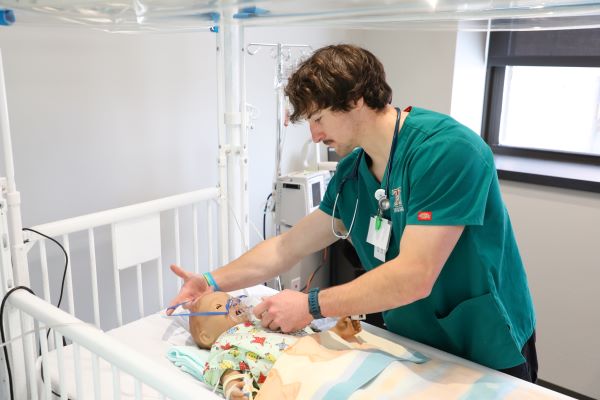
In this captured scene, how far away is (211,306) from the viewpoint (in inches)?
67.6

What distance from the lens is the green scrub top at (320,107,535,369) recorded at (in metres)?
1.27

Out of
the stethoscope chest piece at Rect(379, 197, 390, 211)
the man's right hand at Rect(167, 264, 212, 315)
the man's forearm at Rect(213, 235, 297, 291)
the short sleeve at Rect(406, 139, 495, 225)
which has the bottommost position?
the man's right hand at Rect(167, 264, 212, 315)

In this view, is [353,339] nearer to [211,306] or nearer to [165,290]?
[211,306]

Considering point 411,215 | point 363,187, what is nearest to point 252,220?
point 363,187

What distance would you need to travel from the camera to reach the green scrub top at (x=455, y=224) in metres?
1.27

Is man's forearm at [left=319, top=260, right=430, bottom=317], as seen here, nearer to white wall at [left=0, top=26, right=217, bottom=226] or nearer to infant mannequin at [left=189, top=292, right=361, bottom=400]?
infant mannequin at [left=189, top=292, right=361, bottom=400]

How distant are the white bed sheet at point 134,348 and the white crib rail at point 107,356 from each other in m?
0.04

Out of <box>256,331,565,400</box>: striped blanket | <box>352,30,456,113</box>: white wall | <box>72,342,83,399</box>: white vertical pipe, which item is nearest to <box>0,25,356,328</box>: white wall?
<box>352,30,456,113</box>: white wall

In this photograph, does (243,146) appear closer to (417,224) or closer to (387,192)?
(387,192)

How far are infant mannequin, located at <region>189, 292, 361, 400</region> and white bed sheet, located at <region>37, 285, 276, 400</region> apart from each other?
0.08m

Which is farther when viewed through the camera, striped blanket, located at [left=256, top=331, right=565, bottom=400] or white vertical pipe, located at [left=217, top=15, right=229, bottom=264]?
white vertical pipe, located at [left=217, top=15, right=229, bottom=264]

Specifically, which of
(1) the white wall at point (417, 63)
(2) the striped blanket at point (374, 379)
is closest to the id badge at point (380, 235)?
(2) the striped blanket at point (374, 379)

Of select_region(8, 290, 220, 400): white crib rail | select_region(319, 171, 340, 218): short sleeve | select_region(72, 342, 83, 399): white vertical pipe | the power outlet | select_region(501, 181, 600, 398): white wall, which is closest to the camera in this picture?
select_region(8, 290, 220, 400): white crib rail

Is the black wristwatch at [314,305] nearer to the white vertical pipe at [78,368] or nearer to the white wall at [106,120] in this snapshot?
the white vertical pipe at [78,368]
